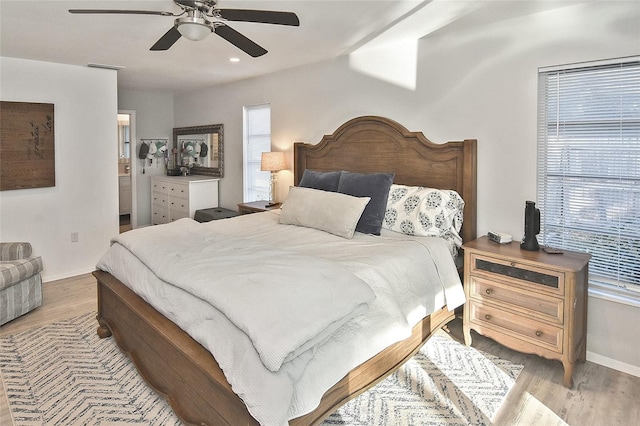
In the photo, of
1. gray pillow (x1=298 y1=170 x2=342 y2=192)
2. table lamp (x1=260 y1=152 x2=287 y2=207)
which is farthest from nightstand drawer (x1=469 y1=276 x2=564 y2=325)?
table lamp (x1=260 y1=152 x2=287 y2=207)

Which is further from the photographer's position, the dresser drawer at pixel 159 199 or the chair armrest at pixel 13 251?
the dresser drawer at pixel 159 199

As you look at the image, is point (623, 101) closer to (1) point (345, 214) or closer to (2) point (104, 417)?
(1) point (345, 214)

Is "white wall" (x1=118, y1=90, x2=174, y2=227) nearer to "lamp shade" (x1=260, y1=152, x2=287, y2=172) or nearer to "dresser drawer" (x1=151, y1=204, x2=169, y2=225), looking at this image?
"dresser drawer" (x1=151, y1=204, x2=169, y2=225)

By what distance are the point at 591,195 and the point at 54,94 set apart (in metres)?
5.14

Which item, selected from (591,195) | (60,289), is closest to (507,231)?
(591,195)

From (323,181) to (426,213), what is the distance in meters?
1.09

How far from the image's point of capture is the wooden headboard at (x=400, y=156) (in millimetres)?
3219

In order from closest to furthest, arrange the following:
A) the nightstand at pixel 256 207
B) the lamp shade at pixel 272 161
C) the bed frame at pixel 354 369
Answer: the bed frame at pixel 354 369 < the nightstand at pixel 256 207 < the lamp shade at pixel 272 161

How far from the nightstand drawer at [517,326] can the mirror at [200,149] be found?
442cm

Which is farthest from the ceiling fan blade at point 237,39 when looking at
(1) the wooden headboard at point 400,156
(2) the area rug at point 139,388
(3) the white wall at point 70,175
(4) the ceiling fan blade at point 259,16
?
(3) the white wall at point 70,175

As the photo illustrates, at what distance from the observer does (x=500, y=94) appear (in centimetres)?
305

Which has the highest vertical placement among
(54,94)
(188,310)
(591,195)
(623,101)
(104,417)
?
(54,94)

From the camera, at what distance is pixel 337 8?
2717 mm

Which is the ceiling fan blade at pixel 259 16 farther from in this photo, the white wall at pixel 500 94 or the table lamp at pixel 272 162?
the table lamp at pixel 272 162
